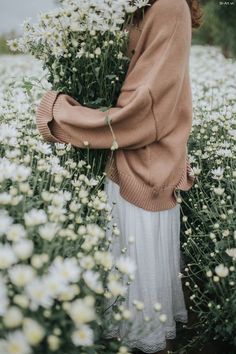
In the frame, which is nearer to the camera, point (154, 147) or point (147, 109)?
point (147, 109)

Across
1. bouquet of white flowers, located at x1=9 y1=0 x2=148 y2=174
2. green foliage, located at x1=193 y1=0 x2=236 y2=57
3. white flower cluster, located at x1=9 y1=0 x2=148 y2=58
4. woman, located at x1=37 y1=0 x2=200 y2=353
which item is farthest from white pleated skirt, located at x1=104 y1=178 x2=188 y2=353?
green foliage, located at x1=193 y1=0 x2=236 y2=57

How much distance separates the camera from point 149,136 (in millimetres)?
1896

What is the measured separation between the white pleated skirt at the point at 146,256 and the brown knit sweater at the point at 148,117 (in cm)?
7

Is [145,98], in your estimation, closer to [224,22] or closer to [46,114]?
[46,114]

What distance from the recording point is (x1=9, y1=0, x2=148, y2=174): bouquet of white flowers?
192cm

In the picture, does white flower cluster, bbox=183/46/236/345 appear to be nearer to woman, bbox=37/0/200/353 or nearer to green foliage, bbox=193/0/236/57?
woman, bbox=37/0/200/353

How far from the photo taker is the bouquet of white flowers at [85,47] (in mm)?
1922

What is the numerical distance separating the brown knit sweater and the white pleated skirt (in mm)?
70

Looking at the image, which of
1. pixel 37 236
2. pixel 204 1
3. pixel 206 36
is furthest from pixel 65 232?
pixel 206 36

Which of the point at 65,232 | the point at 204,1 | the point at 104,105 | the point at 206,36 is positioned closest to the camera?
the point at 65,232

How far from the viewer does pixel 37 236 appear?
1.54 meters

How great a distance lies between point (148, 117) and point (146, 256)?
0.59m

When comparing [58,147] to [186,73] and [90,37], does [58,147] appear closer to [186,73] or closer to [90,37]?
[90,37]

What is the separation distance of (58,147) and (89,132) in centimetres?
23
